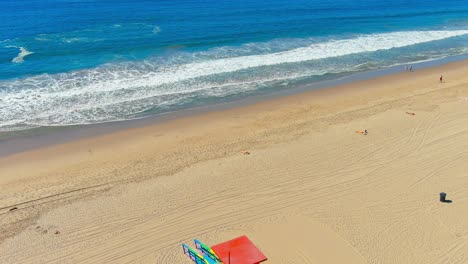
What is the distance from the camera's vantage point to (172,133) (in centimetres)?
2064

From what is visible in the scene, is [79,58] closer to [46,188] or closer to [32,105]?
[32,105]

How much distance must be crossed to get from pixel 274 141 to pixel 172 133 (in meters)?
5.24

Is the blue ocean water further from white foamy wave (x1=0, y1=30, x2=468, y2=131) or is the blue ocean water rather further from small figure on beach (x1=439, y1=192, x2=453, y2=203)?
small figure on beach (x1=439, y1=192, x2=453, y2=203)

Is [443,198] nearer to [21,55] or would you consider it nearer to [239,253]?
[239,253]

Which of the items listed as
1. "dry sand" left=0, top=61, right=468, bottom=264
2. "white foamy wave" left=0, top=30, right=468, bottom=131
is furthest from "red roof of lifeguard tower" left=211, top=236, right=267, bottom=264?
"white foamy wave" left=0, top=30, right=468, bottom=131

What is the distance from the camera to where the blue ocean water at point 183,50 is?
81.5 feet

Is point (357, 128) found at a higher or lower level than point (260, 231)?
higher

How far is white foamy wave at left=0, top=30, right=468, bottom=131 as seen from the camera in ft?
75.2

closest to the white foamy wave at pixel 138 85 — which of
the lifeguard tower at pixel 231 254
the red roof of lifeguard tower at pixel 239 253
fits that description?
the lifeguard tower at pixel 231 254

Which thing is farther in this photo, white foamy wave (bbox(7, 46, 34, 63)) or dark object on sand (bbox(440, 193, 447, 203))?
white foamy wave (bbox(7, 46, 34, 63))

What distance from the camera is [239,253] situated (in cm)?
1108

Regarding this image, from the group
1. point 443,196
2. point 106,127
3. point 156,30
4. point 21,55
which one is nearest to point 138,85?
point 106,127

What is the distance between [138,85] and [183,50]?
27.9ft

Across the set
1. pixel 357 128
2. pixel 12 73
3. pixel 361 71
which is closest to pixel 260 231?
pixel 357 128
